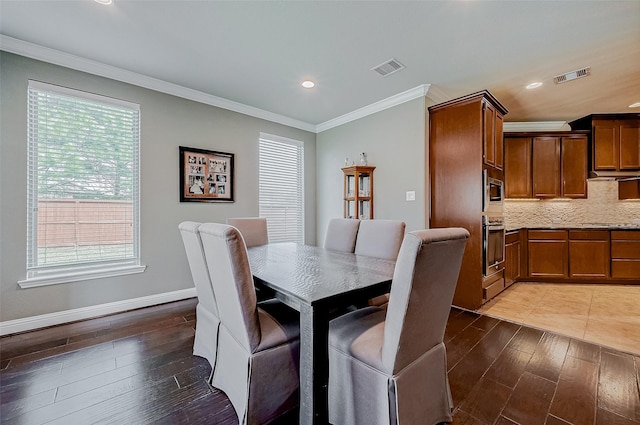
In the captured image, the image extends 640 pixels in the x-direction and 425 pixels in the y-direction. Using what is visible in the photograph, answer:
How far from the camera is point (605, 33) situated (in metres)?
2.26

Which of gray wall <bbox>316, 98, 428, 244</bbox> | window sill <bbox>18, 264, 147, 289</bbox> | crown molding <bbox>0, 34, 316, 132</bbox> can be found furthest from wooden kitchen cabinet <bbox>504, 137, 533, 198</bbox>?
window sill <bbox>18, 264, 147, 289</bbox>

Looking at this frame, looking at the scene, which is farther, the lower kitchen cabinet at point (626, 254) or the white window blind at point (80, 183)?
the lower kitchen cabinet at point (626, 254)

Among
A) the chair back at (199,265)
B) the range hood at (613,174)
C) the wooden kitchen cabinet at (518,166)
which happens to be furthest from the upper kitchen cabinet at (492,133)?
the chair back at (199,265)

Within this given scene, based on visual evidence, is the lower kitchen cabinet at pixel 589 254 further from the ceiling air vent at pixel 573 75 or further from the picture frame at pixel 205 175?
the picture frame at pixel 205 175

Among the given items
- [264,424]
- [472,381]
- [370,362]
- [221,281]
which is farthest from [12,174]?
[472,381]

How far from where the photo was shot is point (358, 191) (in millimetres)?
3932

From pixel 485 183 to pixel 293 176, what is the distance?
285 centimetres

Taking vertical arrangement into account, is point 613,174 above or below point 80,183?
above

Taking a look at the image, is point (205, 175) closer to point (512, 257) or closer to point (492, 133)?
point (492, 133)

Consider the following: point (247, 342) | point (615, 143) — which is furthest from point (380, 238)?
point (615, 143)

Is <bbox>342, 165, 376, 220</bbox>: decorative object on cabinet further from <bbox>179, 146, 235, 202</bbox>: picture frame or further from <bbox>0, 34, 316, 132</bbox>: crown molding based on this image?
<bbox>179, 146, 235, 202</bbox>: picture frame

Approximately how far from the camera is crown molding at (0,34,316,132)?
7.88ft

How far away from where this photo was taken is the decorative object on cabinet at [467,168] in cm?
297

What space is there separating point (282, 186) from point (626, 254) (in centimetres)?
538
